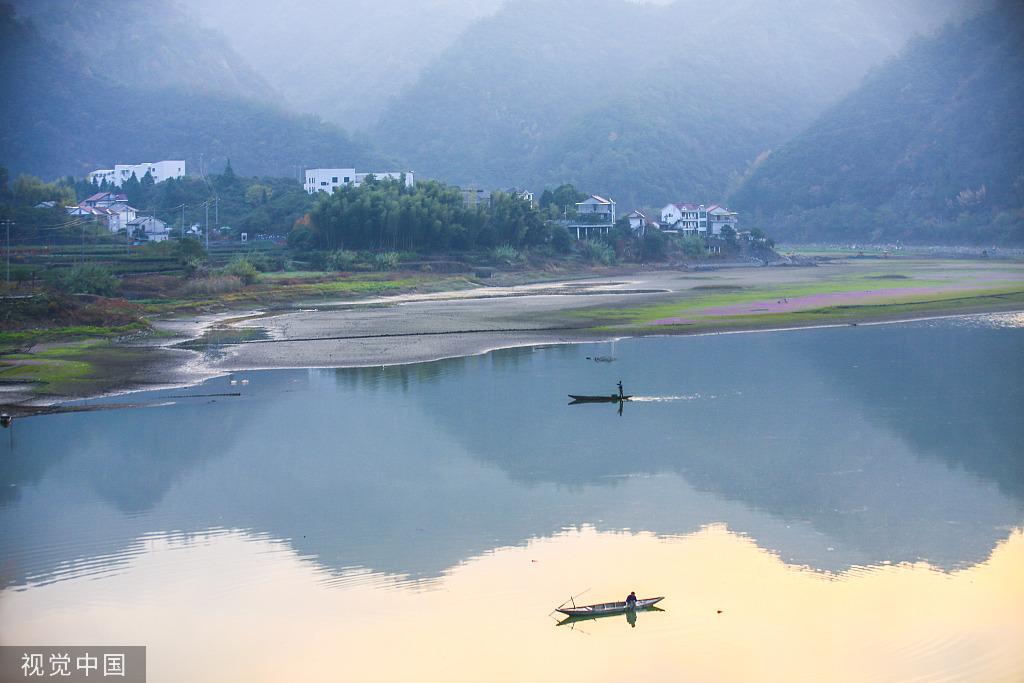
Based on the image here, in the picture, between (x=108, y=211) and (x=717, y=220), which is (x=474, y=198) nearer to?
(x=108, y=211)

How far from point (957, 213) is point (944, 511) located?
135 meters

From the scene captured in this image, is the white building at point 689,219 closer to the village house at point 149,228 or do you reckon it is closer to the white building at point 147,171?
the village house at point 149,228

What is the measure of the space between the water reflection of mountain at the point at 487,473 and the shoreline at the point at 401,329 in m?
3.73

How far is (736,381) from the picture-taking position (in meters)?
38.1

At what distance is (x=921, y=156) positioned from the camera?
6344 inches

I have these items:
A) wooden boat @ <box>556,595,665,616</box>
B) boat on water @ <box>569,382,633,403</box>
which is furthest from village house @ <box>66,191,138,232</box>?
wooden boat @ <box>556,595,665,616</box>

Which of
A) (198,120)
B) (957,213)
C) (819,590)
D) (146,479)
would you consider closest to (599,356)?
(146,479)

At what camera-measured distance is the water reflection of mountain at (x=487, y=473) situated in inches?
848

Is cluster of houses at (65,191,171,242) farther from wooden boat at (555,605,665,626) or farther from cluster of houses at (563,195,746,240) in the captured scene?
wooden boat at (555,605,665,626)

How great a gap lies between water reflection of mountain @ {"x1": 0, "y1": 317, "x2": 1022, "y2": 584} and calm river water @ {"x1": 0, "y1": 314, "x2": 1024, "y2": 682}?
10 centimetres

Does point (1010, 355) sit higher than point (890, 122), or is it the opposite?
point (890, 122)

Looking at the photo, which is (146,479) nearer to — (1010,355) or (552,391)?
(552,391)

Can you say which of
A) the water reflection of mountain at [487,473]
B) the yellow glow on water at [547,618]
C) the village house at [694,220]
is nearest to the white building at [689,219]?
the village house at [694,220]

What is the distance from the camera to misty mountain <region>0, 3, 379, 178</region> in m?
172
